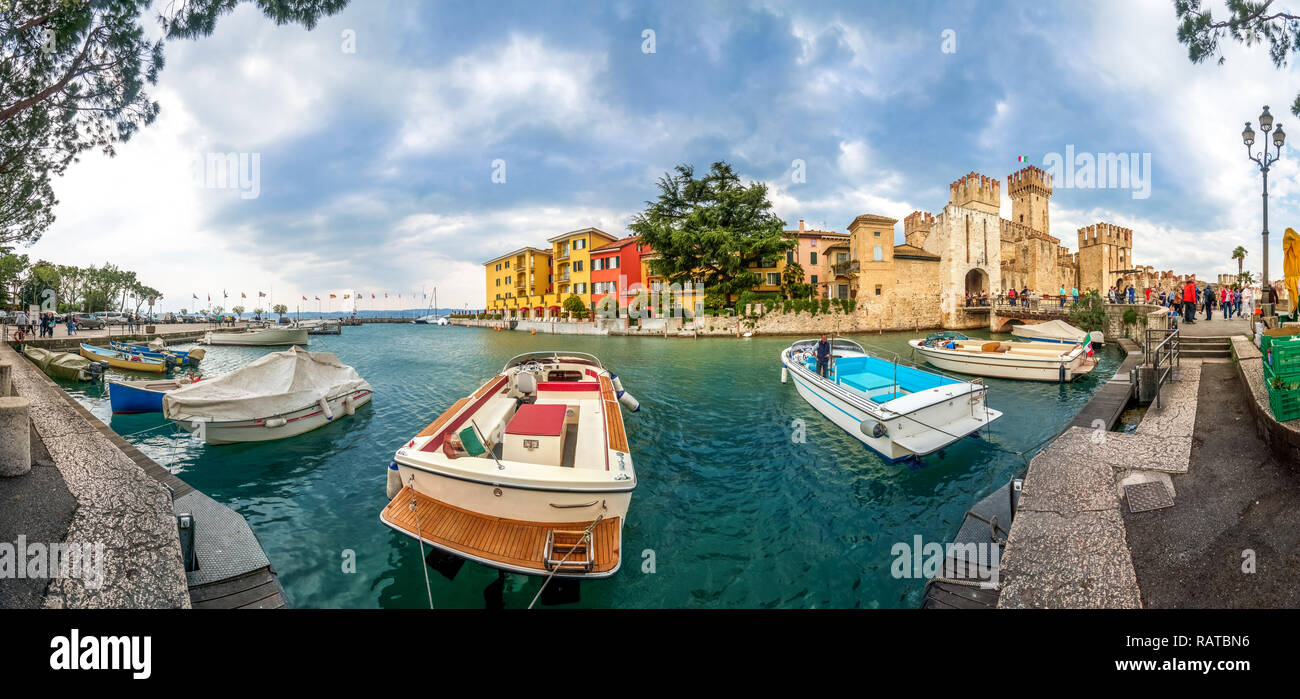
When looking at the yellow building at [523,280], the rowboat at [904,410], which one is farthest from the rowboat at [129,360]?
the yellow building at [523,280]

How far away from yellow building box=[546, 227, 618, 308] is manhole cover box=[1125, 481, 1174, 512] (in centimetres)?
5181

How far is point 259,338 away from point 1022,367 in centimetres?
5225

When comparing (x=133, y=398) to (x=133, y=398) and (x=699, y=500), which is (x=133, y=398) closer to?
(x=133, y=398)

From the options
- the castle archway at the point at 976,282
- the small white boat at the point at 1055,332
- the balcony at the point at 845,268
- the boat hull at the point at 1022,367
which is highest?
the balcony at the point at 845,268

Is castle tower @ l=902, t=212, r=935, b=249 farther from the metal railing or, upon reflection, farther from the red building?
the metal railing

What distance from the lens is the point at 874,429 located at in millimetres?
8016

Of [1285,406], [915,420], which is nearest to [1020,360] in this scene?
[915,420]

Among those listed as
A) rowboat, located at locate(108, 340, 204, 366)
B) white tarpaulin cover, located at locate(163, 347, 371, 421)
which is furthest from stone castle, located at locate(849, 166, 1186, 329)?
rowboat, located at locate(108, 340, 204, 366)

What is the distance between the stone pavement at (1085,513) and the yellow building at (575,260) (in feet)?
166

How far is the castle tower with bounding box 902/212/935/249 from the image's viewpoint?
2094 inches

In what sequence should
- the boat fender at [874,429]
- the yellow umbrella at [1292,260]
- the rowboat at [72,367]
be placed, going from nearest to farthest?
the yellow umbrella at [1292,260] → the boat fender at [874,429] → the rowboat at [72,367]

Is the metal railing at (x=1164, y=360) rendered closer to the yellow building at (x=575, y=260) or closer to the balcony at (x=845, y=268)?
the balcony at (x=845, y=268)

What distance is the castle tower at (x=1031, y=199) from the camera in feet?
196
